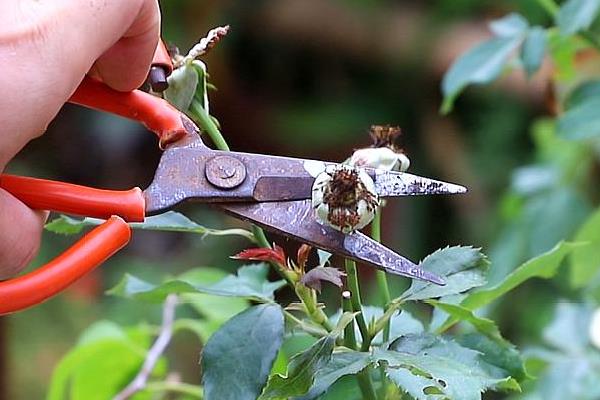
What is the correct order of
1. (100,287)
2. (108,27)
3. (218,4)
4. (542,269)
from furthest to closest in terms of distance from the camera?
(218,4), (100,287), (542,269), (108,27)

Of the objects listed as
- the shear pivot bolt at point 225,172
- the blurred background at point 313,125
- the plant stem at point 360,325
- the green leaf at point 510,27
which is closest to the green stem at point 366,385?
the plant stem at point 360,325

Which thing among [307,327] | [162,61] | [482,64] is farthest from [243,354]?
[482,64]

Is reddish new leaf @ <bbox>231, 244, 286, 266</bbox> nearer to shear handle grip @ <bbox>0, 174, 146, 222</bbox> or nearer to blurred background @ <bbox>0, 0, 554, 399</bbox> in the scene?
shear handle grip @ <bbox>0, 174, 146, 222</bbox>

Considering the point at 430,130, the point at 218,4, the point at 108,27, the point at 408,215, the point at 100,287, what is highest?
the point at 108,27

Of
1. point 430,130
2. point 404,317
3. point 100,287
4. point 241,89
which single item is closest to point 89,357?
point 404,317

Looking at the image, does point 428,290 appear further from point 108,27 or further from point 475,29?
point 475,29

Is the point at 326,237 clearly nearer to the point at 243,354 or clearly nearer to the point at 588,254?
the point at 243,354

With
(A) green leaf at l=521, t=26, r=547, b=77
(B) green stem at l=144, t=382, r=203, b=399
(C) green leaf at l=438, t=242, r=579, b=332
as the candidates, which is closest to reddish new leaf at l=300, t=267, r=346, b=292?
(C) green leaf at l=438, t=242, r=579, b=332

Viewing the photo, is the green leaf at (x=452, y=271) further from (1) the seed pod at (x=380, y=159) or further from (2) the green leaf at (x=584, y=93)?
(2) the green leaf at (x=584, y=93)
